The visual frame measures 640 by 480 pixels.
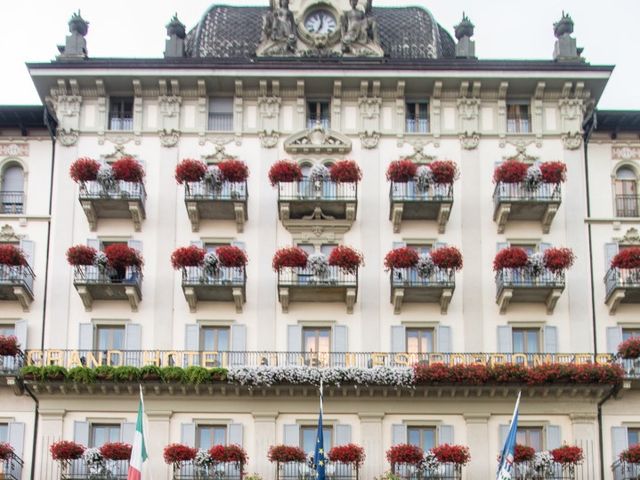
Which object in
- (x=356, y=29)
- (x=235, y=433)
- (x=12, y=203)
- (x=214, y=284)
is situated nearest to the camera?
(x=235, y=433)

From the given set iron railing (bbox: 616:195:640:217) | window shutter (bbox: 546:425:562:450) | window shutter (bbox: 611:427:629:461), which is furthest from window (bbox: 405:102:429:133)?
window shutter (bbox: 611:427:629:461)

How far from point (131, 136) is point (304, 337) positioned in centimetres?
886

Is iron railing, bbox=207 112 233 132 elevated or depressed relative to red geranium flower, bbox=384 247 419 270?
elevated

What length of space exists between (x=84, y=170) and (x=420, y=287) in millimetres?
11121

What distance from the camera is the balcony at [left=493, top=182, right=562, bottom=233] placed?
48.3 m

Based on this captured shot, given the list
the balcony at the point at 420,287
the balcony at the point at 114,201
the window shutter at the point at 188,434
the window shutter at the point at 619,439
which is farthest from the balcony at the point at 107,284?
the window shutter at the point at 619,439

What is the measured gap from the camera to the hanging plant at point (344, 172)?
159 feet

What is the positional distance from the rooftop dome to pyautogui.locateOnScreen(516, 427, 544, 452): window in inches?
513

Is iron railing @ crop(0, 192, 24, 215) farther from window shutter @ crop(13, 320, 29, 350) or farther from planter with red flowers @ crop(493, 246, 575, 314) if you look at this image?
planter with red flowers @ crop(493, 246, 575, 314)

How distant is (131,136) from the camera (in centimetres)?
5031

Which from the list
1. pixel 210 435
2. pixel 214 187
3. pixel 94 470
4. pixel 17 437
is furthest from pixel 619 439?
pixel 17 437

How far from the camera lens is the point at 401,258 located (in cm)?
4734

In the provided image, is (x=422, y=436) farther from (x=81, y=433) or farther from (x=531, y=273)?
(x=81, y=433)

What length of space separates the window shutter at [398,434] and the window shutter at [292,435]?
2852mm
